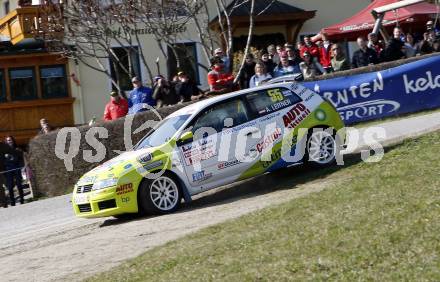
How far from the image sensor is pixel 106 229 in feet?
43.4

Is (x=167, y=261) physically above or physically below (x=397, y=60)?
below

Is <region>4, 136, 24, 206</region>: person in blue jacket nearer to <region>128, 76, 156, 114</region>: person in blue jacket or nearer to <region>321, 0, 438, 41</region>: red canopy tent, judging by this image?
<region>128, 76, 156, 114</region>: person in blue jacket

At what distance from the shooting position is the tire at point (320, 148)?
48.4ft

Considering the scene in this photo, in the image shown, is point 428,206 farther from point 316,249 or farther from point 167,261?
point 167,261

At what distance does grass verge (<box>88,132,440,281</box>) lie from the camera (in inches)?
297

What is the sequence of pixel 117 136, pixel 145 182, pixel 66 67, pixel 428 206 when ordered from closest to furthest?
pixel 428 206, pixel 145 182, pixel 117 136, pixel 66 67

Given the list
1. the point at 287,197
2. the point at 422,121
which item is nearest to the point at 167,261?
the point at 287,197

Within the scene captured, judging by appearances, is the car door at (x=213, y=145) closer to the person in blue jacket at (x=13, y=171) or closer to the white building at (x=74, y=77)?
the person in blue jacket at (x=13, y=171)

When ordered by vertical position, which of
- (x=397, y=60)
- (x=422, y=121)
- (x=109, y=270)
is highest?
(x=397, y=60)

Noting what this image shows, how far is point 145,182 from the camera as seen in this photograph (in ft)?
44.3

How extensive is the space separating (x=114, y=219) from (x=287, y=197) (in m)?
3.36

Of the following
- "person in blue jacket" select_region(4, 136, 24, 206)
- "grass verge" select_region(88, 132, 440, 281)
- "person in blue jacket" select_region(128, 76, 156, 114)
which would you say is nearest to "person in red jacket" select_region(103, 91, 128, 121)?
"person in blue jacket" select_region(128, 76, 156, 114)

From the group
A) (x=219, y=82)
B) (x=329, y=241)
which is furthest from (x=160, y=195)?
(x=219, y=82)

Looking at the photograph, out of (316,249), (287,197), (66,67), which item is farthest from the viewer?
(66,67)
